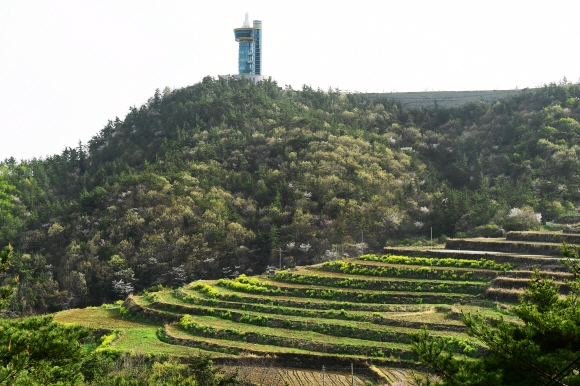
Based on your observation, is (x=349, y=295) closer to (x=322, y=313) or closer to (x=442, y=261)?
(x=322, y=313)

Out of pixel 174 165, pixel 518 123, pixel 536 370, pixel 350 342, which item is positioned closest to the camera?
pixel 536 370

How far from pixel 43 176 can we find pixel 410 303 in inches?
1760

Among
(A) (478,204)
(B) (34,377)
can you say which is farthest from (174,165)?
(B) (34,377)

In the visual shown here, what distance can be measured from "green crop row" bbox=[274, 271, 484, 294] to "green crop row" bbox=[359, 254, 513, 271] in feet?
6.01

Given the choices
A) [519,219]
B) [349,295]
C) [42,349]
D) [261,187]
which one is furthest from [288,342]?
[261,187]

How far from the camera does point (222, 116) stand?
6650cm

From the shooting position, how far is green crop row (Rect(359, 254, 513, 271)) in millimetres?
32719

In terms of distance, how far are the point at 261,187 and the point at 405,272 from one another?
2407 cm

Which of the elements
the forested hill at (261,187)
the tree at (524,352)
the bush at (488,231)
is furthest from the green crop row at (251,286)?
the tree at (524,352)

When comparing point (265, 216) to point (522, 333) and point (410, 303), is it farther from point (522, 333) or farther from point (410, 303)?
point (522, 333)

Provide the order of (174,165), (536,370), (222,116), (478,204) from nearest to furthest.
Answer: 1. (536,370)
2. (478,204)
3. (174,165)
4. (222,116)

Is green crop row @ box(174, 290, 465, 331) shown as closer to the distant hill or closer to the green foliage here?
the green foliage

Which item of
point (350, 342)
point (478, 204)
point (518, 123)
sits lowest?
point (350, 342)

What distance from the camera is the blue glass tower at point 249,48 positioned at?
2820 inches
